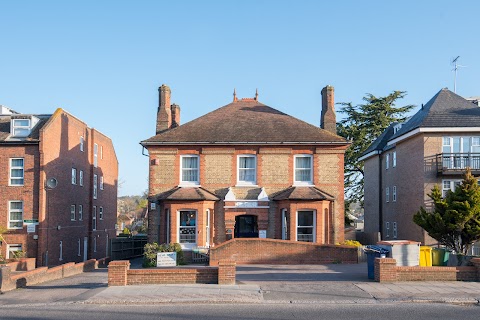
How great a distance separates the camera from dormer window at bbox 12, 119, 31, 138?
3222 centimetres

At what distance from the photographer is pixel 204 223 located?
28.0 meters

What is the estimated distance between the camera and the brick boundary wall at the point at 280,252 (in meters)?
24.6

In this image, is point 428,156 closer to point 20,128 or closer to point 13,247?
point 20,128

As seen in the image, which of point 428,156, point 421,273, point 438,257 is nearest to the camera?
point 421,273

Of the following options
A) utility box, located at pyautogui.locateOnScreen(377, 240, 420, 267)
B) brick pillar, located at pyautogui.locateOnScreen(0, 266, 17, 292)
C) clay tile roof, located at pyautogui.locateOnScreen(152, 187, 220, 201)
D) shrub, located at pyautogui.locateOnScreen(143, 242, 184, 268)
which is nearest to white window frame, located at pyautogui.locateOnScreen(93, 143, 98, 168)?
clay tile roof, located at pyautogui.locateOnScreen(152, 187, 220, 201)

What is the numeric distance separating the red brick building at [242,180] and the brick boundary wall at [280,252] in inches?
128

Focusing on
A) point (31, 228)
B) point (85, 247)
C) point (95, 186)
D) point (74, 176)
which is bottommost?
point (85, 247)

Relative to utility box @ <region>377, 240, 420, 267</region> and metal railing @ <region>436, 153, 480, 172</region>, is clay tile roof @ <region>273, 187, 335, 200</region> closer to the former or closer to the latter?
metal railing @ <region>436, 153, 480, 172</region>

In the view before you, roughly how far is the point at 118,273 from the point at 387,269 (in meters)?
9.01

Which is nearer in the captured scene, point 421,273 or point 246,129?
point 421,273

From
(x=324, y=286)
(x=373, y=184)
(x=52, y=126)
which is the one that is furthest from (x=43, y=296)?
(x=373, y=184)

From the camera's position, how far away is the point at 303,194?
27.7m

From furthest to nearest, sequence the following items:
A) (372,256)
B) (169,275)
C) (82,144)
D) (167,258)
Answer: (82,144)
(167,258)
(372,256)
(169,275)

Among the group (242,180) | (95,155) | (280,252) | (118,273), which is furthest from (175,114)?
(118,273)
